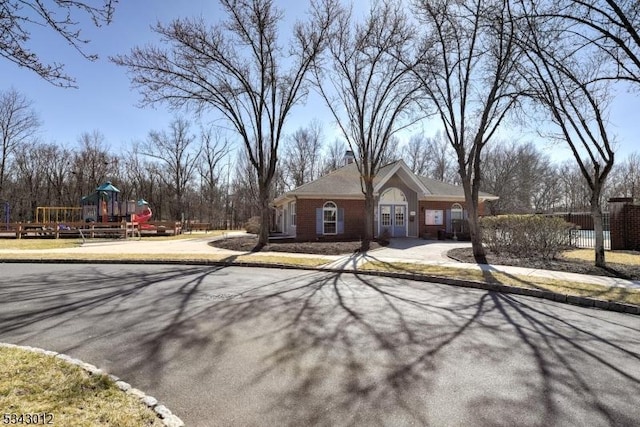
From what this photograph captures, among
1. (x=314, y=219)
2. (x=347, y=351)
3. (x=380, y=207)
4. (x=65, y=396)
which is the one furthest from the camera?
(x=380, y=207)

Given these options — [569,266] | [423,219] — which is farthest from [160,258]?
[423,219]

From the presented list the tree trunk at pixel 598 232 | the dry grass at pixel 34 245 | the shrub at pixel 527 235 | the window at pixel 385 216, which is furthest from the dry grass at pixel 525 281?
the dry grass at pixel 34 245

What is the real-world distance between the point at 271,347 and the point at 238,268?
8049mm

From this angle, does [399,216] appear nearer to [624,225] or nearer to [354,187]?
[354,187]

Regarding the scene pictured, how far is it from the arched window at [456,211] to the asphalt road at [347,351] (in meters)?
19.4

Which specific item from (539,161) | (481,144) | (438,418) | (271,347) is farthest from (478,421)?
(539,161)

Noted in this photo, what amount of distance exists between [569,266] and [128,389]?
12.7 m

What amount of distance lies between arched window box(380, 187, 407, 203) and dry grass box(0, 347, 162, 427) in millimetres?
22178

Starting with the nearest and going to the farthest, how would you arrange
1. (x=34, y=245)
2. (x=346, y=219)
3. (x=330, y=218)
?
(x=34, y=245) < (x=330, y=218) < (x=346, y=219)

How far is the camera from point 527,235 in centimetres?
1369

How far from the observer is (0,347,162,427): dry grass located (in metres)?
2.76
